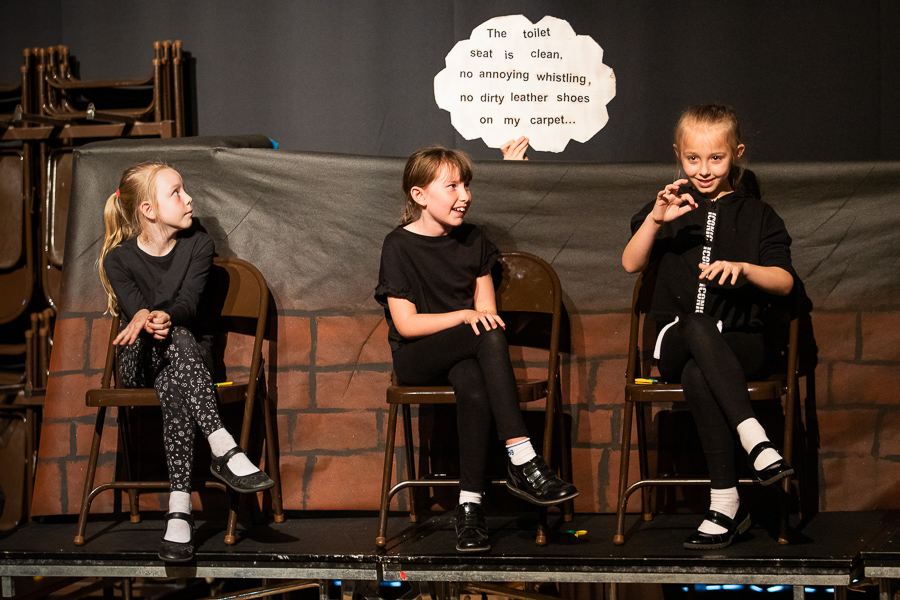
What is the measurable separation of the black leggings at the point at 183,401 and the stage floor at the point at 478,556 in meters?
0.26

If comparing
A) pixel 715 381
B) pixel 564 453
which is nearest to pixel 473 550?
pixel 564 453

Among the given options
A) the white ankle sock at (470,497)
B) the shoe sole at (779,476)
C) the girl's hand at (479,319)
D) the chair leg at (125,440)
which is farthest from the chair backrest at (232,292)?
the shoe sole at (779,476)

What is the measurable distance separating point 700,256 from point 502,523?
1038 millimetres

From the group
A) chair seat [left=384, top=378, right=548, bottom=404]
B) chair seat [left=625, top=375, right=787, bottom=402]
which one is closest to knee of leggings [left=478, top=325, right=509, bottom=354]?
chair seat [left=384, top=378, right=548, bottom=404]

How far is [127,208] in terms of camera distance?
8.68 feet

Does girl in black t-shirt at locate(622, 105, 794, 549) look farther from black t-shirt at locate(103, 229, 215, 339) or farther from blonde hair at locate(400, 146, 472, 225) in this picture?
black t-shirt at locate(103, 229, 215, 339)

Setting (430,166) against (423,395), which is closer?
(423,395)

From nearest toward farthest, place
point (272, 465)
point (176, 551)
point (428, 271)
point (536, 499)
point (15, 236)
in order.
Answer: point (536, 499) < point (176, 551) < point (428, 271) < point (272, 465) < point (15, 236)

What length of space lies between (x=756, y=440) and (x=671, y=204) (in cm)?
68

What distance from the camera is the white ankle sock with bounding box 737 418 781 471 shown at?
6.55ft

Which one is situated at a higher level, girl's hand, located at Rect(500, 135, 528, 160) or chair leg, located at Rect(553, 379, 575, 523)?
girl's hand, located at Rect(500, 135, 528, 160)

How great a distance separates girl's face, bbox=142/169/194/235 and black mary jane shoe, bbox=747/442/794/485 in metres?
1.88

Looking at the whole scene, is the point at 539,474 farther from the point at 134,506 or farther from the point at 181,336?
the point at 134,506

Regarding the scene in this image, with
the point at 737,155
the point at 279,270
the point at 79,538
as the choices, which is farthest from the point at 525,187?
the point at 79,538
